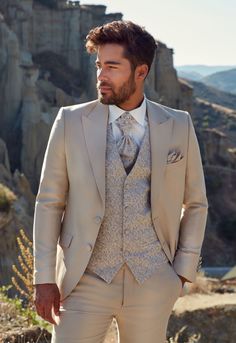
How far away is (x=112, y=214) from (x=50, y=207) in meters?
0.27

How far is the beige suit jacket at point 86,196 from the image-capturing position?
2934 millimetres

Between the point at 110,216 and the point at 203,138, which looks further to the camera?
the point at 203,138

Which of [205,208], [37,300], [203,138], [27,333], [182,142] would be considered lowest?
[203,138]

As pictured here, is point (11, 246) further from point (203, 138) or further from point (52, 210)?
point (203, 138)

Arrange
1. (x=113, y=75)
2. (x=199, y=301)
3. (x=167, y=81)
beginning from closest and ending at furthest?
(x=113, y=75), (x=199, y=301), (x=167, y=81)

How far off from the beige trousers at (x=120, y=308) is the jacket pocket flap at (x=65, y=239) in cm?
16

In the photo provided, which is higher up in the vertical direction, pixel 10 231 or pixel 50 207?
Result: pixel 50 207

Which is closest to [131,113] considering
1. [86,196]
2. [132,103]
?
[132,103]

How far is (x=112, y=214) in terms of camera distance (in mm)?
2965

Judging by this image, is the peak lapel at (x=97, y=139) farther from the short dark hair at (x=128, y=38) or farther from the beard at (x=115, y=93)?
the short dark hair at (x=128, y=38)

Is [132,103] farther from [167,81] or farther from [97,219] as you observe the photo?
[167,81]

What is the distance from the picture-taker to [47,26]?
47.2 metres

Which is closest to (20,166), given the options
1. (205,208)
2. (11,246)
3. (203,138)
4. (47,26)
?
(11,246)

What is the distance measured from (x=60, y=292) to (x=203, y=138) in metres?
49.4
